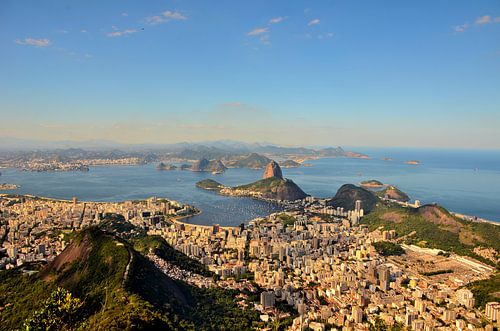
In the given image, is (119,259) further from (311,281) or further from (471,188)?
(471,188)

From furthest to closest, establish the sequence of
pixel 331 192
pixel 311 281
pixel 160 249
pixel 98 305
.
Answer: pixel 331 192 → pixel 160 249 → pixel 311 281 → pixel 98 305

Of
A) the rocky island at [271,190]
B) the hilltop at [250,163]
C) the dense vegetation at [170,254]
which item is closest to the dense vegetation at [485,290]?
the dense vegetation at [170,254]

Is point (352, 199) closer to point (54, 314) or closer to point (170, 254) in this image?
point (170, 254)

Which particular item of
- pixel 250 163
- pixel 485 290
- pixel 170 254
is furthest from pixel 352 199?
pixel 250 163

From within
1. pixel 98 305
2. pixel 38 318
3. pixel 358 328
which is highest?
pixel 38 318

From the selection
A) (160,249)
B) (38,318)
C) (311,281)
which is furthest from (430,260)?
(38,318)
